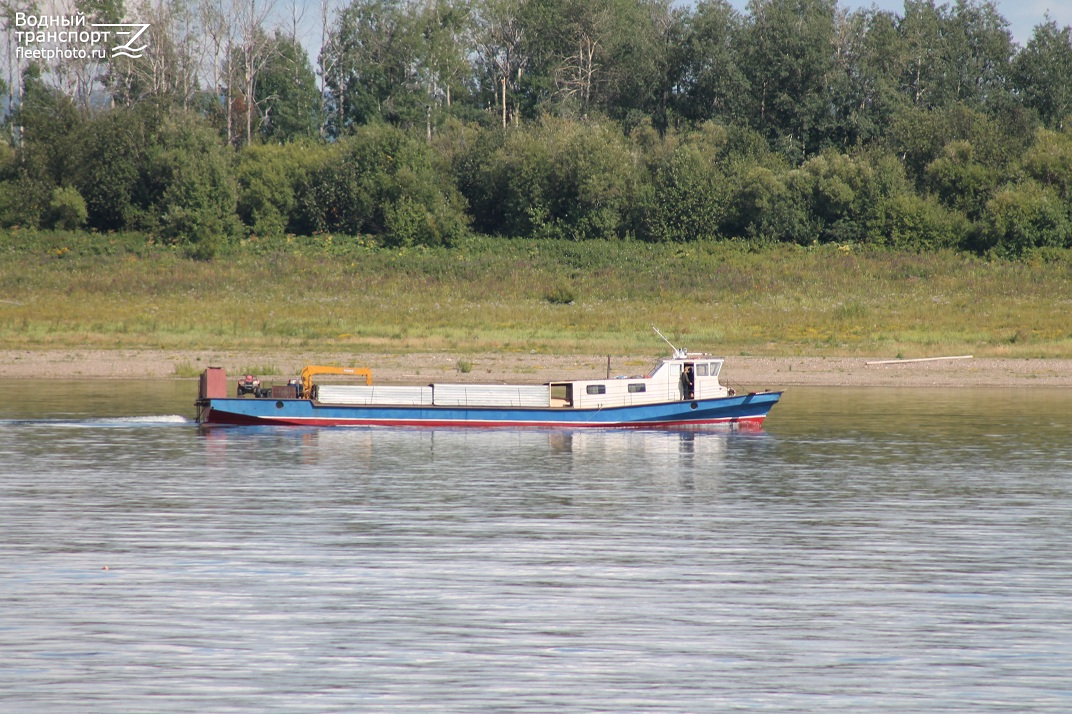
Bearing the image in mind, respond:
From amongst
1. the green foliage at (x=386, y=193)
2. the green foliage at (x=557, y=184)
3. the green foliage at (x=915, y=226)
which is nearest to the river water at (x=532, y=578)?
the green foliage at (x=915, y=226)

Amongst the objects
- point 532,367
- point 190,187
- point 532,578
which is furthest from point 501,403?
point 190,187

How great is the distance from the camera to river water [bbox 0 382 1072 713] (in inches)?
579

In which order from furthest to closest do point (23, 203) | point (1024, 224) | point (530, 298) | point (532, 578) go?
point (23, 203)
point (1024, 224)
point (530, 298)
point (532, 578)

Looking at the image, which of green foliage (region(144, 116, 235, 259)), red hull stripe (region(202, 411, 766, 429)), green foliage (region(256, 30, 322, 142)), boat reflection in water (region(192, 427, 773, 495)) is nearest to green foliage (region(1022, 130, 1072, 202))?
red hull stripe (region(202, 411, 766, 429))

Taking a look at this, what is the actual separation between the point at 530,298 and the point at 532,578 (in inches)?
2249

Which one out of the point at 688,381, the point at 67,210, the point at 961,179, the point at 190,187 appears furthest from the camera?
the point at 67,210

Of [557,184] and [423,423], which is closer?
[423,423]

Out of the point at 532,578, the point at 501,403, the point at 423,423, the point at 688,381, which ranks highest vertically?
the point at 688,381

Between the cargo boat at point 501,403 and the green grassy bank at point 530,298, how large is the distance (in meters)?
17.4

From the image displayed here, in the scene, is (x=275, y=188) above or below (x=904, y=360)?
above

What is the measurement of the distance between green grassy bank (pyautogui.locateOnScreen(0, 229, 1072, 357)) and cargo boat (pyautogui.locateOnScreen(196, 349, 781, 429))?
57.1 feet

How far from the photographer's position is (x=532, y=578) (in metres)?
19.5

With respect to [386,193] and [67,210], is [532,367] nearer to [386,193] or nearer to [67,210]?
[386,193]

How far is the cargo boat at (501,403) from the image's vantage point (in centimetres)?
3941
